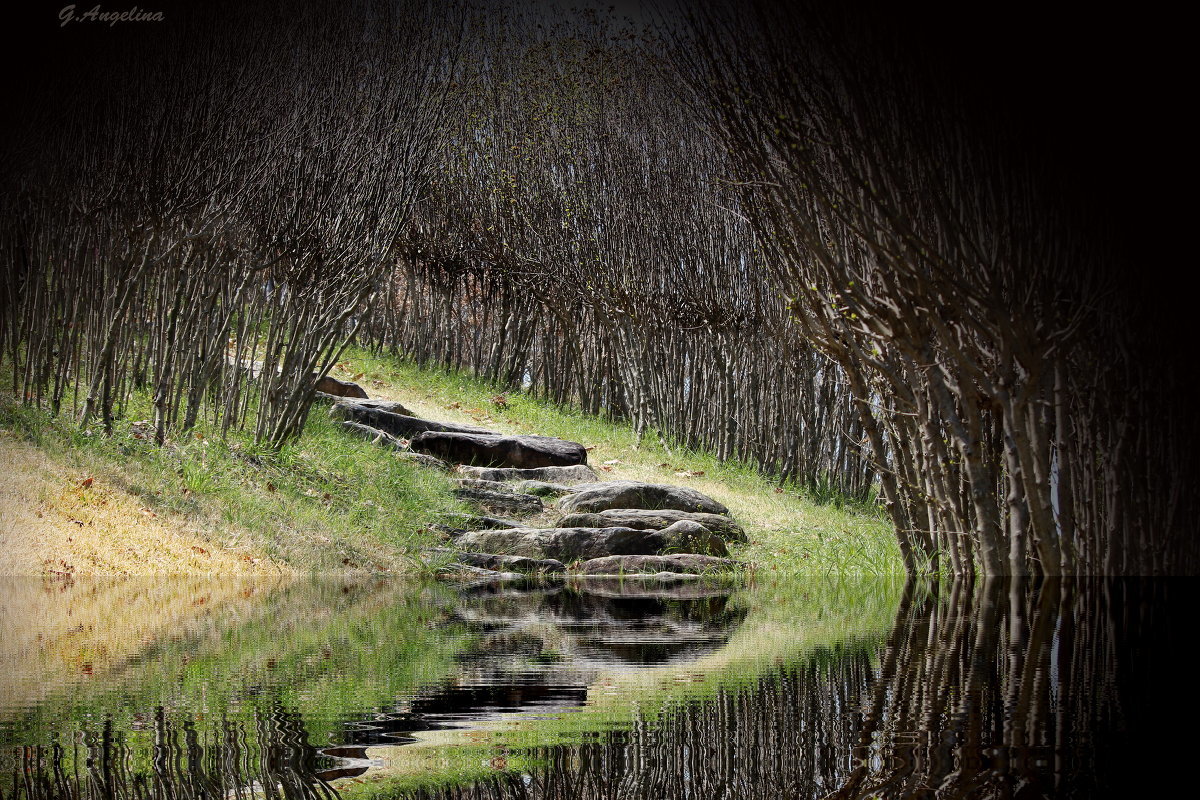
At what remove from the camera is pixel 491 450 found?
10.9 metres

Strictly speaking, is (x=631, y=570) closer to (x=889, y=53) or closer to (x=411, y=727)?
(x=889, y=53)

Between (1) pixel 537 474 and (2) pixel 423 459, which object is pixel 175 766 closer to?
(2) pixel 423 459

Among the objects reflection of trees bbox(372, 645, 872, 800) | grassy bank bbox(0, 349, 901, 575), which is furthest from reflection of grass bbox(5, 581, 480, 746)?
grassy bank bbox(0, 349, 901, 575)

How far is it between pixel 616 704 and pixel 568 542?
5542 mm

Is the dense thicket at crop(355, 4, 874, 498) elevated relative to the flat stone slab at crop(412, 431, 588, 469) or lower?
elevated

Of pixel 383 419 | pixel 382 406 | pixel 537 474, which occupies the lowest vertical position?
pixel 537 474

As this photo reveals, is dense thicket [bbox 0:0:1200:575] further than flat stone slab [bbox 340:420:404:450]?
No

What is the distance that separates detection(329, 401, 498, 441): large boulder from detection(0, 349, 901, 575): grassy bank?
46 centimetres

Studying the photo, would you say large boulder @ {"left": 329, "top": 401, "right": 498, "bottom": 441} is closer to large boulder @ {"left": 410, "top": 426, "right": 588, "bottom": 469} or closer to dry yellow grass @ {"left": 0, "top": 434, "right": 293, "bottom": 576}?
large boulder @ {"left": 410, "top": 426, "right": 588, "bottom": 469}

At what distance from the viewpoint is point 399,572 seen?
646 centimetres

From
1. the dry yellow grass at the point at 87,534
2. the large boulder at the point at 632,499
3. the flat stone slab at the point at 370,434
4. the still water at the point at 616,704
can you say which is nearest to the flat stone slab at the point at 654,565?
the large boulder at the point at 632,499
